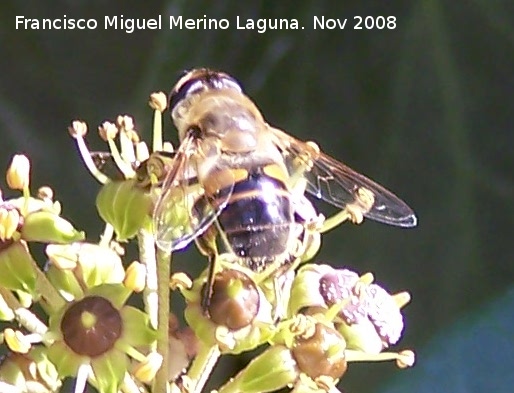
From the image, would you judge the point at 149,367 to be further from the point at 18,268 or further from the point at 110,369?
the point at 18,268

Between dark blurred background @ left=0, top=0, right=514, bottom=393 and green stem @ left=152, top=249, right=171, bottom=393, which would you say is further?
dark blurred background @ left=0, top=0, right=514, bottom=393

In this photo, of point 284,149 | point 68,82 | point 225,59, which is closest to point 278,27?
point 225,59

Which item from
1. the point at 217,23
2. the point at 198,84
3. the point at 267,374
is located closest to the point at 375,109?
the point at 217,23

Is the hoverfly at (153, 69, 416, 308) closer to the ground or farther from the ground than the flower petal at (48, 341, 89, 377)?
farther from the ground

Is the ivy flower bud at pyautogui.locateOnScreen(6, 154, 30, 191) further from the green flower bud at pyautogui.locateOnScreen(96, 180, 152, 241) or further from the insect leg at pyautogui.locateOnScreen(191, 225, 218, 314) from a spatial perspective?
the insect leg at pyautogui.locateOnScreen(191, 225, 218, 314)

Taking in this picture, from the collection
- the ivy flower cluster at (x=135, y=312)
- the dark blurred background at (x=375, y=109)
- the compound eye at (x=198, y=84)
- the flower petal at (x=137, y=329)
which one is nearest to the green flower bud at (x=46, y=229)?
the ivy flower cluster at (x=135, y=312)

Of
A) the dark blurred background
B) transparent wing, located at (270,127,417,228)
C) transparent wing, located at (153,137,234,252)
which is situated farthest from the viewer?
the dark blurred background

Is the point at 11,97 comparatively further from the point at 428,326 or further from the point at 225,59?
the point at 428,326

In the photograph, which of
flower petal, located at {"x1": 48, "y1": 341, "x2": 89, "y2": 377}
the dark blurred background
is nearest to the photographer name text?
the dark blurred background
